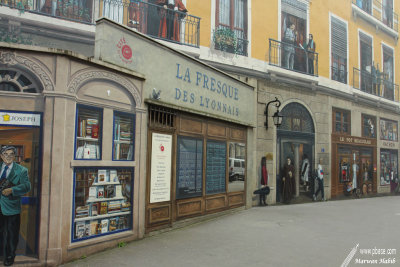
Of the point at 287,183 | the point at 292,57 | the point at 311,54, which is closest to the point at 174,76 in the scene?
the point at 287,183

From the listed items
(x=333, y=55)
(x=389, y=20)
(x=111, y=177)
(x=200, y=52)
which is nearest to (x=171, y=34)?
(x=200, y=52)

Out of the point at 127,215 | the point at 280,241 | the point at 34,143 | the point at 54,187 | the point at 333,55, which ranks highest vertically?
the point at 333,55

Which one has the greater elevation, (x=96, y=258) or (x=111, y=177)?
(x=111, y=177)

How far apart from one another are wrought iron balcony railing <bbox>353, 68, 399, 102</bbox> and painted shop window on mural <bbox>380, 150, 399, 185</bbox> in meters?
3.25

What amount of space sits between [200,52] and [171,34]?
1091mm

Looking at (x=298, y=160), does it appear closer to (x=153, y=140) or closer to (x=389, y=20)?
(x=153, y=140)

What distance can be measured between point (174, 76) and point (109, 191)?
10.4 ft

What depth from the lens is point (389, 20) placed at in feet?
64.4

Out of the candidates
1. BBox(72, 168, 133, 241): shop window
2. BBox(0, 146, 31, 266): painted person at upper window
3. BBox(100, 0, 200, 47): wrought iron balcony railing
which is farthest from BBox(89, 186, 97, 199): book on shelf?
BBox(100, 0, 200, 47): wrought iron balcony railing

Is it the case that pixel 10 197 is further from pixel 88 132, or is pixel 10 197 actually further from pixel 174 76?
pixel 174 76

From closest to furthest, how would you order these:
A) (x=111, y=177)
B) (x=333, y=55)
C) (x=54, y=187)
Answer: (x=54, y=187) < (x=111, y=177) < (x=333, y=55)

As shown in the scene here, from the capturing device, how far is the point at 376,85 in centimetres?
1861

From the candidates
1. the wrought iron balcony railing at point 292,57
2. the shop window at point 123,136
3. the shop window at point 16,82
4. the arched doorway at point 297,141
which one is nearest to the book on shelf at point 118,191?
the shop window at point 123,136

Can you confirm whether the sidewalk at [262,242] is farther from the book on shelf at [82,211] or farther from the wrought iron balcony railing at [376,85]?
the wrought iron balcony railing at [376,85]
